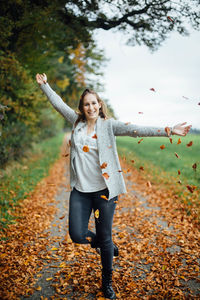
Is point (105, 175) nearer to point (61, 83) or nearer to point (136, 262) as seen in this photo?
point (136, 262)

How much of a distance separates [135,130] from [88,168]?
25.8 inches

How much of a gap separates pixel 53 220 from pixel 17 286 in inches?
83.0

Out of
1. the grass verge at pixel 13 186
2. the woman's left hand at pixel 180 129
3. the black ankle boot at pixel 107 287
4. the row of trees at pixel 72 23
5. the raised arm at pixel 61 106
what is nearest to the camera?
the woman's left hand at pixel 180 129

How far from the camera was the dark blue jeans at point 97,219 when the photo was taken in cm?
254

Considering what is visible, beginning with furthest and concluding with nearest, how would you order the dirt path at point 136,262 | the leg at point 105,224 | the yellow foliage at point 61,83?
the yellow foliage at point 61,83
the dirt path at point 136,262
the leg at point 105,224

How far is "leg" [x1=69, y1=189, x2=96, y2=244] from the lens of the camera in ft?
8.43

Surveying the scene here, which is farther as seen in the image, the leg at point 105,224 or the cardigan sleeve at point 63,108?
the cardigan sleeve at point 63,108

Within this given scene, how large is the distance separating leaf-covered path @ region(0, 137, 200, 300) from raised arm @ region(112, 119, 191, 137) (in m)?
0.71

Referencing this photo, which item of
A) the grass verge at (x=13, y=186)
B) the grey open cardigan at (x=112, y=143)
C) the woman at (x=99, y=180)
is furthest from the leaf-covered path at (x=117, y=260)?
the grey open cardigan at (x=112, y=143)

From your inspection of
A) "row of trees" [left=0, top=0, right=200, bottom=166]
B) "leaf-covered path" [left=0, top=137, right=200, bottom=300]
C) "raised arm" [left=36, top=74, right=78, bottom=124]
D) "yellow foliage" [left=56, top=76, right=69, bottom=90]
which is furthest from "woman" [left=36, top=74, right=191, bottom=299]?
"yellow foliage" [left=56, top=76, right=69, bottom=90]

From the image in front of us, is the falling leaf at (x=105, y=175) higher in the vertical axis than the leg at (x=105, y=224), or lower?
higher

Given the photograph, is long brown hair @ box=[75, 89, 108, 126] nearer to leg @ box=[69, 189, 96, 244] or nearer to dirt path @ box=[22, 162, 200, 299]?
leg @ box=[69, 189, 96, 244]

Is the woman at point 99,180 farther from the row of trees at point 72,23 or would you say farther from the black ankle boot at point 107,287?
the row of trees at point 72,23

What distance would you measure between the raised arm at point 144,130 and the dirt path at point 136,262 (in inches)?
71.7
